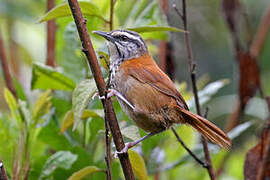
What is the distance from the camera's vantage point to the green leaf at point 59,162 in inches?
81.5

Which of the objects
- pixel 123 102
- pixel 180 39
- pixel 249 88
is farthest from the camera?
pixel 180 39

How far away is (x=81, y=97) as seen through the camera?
185 cm

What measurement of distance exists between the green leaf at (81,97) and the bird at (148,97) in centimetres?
35

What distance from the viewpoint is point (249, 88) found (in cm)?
296

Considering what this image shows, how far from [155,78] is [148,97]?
0.14 m

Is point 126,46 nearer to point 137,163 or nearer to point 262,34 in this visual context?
point 137,163

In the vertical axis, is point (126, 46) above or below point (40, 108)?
above

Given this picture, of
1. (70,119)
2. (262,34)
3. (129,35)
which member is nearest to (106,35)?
(129,35)

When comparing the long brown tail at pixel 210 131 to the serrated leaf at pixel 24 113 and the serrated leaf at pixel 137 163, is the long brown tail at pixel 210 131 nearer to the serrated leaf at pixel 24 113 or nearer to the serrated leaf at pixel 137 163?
the serrated leaf at pixel 137 163

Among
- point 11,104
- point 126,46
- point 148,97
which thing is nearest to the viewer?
point 11,104

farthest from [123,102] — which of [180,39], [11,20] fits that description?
[180,39]

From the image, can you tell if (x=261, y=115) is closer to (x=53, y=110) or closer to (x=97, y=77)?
(x=53, y=110)

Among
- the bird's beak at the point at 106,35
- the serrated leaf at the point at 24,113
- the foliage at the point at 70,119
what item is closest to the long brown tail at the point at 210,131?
the foliage at the point at 70,119

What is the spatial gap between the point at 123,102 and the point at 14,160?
587mm
